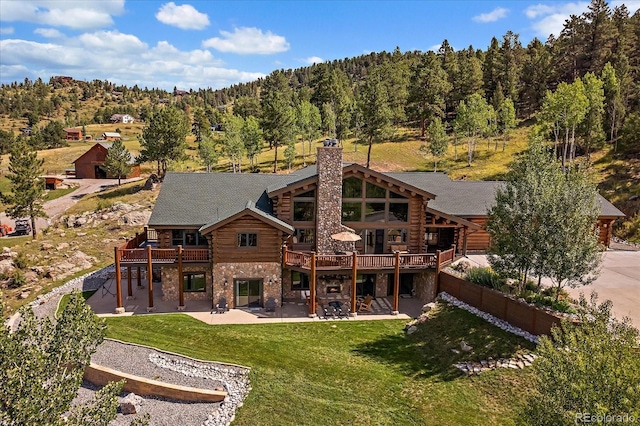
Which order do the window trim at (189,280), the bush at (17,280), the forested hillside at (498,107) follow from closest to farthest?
the window trim at (189,280) → the bush at (17,280) → the forested hillside at (498,107)

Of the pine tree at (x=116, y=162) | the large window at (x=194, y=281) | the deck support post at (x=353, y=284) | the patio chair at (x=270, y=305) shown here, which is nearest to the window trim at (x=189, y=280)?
the large window at (x=194, y=281)

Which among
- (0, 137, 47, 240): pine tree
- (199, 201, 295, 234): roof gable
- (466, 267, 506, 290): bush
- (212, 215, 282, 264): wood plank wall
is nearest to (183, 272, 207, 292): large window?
(212, 215, 282, 264): wood plank wall

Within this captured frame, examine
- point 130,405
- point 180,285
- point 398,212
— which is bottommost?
point 130,405

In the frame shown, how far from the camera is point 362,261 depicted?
21859mm

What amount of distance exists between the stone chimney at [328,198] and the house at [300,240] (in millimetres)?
52

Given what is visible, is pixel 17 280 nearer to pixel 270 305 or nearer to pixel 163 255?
pixel 163 255

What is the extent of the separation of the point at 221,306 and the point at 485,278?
12715mm

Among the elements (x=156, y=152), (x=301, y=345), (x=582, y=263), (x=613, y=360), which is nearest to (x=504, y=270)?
(x=582, y=263)

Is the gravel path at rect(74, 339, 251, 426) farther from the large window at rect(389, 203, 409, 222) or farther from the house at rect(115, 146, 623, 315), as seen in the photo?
the large window at rect(389, 203, 409, 222)

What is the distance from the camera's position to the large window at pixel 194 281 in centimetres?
2256

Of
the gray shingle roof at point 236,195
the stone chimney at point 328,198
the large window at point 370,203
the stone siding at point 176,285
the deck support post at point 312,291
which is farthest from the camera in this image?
the large window at point 370,203

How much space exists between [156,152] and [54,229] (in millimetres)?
13915

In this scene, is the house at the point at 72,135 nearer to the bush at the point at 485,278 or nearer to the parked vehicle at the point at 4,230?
the parked vehicle at the point at 4,230

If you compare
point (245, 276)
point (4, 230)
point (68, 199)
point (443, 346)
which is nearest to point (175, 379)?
point (245, 276)
